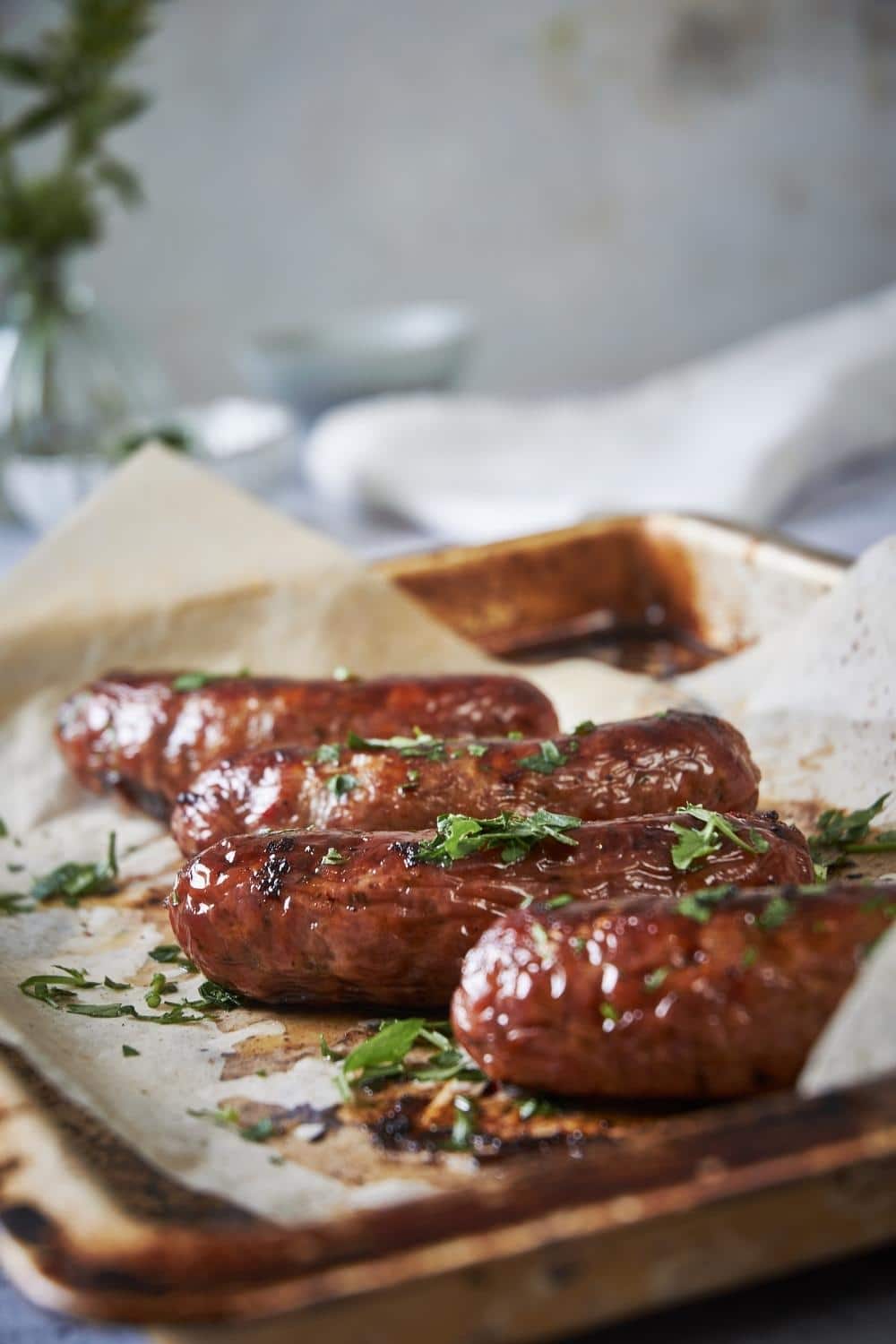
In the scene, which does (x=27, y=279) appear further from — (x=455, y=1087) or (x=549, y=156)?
(x=455, y=1087)

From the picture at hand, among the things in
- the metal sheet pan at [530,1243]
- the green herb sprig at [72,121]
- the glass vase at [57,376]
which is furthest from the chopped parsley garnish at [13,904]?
the green herb sprig at [72,121]

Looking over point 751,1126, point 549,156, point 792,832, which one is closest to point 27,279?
point 549,156

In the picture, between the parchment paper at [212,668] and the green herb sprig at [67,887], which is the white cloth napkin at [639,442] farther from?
the green herb sprig at [67,887]

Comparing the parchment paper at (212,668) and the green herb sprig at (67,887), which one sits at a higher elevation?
the parchment paper at (212,668)

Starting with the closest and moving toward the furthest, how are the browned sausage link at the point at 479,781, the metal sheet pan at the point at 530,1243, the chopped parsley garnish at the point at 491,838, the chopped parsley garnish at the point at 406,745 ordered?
the metal sheet pan at the point at 530,1243 → the chopped parsley garnish at the point at 491,838 → the browned sausage link at the point at 479,781 → the chopped parsley garnish at the point at 406,745

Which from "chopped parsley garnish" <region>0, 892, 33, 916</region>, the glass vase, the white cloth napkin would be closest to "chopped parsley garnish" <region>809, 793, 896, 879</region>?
"chopped parsley garnish" <region>0, 892, 33, 916</region>

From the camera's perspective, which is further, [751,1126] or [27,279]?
[27,279]

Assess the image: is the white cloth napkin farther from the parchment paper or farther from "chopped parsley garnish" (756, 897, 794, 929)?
"chopped parsley garnish" (756, 897, 794, 929)
